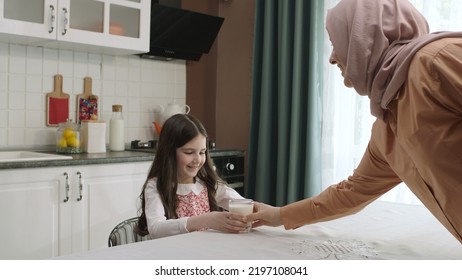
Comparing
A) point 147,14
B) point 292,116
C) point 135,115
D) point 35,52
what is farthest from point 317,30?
point 35,52

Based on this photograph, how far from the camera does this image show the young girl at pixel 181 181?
180cm

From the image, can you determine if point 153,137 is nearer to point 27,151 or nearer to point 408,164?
point 27,151

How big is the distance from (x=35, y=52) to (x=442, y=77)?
107 inches

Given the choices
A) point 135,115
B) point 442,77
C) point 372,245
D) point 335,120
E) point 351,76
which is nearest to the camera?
point 442,77

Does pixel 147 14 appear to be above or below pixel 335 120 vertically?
above

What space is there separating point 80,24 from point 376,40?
7.27ft

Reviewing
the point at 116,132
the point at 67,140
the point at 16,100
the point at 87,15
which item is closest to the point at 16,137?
the point at 16,100

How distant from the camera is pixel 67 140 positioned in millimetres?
2986

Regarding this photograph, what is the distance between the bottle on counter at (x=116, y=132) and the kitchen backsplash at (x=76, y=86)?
11cm

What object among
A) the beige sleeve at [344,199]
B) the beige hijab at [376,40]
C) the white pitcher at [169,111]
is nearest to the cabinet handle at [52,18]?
the white pitcher at [169,111]

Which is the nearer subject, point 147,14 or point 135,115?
point 147,14

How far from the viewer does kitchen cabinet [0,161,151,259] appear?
242cm

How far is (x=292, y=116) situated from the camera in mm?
3283

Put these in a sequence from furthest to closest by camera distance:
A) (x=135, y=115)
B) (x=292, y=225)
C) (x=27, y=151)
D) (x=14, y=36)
→ (x=135, y=115) < (x=27, y=151) < (x=14, y=36) < (x=292, y=225)
